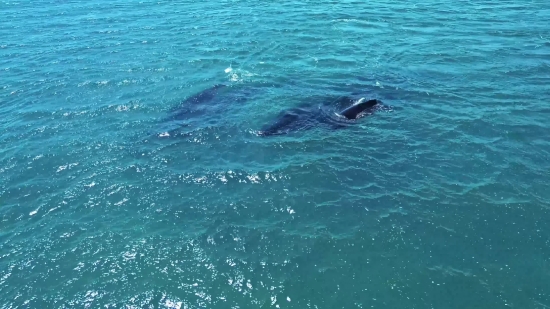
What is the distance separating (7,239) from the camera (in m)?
25.1

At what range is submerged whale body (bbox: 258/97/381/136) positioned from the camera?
34406 millimetres

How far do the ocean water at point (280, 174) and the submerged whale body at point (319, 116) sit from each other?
1.09 m

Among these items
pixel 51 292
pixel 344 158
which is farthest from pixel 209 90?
pixel 51 292

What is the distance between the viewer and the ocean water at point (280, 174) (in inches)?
869

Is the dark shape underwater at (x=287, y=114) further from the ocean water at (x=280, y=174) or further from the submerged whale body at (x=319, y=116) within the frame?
the ocean water at (x=280, y=174)

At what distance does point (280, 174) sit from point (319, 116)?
330 inches

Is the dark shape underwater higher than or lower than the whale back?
lower

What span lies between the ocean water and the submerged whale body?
3.58 feet

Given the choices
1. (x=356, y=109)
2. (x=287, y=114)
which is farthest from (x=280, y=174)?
(x=356, y=109)

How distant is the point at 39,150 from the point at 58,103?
8.28 metres

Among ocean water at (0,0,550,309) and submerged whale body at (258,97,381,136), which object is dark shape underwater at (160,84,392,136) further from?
ocean water at (0,0,550,309)

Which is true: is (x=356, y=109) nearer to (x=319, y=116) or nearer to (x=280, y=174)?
(x=319, y=116)

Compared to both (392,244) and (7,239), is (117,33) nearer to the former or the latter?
(7,239)

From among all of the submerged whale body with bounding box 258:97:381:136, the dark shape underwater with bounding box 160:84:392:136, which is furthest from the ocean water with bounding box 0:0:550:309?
the submerged whale body with bounding box 258:97:381:136
